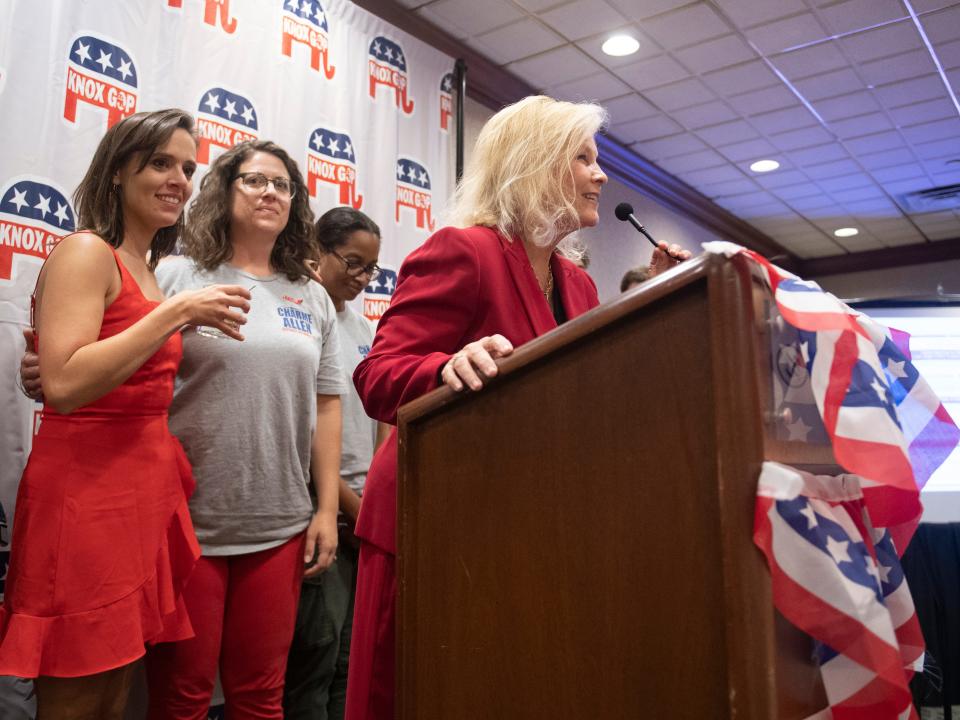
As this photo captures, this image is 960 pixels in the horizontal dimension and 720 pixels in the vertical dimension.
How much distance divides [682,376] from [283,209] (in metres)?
1.39

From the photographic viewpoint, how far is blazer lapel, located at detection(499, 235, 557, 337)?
1136 mm

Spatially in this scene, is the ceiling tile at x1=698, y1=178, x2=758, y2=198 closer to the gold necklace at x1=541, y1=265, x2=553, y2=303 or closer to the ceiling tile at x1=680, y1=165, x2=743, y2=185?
→ the ceiling tile at x1=680, y1=165, x2=743, y2=185

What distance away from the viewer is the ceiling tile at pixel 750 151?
16.4 ft

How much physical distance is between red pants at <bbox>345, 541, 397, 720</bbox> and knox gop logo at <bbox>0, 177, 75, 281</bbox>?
1275mm

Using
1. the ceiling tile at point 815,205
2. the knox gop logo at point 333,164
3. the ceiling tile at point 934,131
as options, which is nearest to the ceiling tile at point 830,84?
the ceiling tile at point 934,131

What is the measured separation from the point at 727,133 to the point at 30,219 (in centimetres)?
414

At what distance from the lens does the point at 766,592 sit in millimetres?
600

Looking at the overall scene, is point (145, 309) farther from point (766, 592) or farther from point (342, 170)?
point (342, 170)

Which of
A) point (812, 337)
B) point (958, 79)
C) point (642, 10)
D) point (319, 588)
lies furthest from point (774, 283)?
point (958, 79)

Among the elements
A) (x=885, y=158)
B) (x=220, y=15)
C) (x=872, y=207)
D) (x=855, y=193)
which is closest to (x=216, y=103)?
(x=220, y=15)

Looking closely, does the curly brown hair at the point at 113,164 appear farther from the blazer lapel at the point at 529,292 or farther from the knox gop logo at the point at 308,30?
the knox gop logo at the point at 308,30

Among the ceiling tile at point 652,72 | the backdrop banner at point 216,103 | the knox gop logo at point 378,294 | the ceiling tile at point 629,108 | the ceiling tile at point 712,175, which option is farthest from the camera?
the ceiling tile at point 712,175

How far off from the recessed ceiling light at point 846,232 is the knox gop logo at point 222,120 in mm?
5885

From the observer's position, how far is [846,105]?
446 cm
